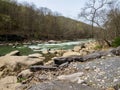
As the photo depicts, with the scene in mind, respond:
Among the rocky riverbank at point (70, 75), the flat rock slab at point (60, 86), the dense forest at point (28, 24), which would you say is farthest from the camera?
the dense forest at point (28, 24)

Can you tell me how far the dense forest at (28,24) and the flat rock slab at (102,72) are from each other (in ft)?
238

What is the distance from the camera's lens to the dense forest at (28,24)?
93.5m

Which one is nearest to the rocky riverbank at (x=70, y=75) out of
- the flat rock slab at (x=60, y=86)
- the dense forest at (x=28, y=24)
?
the flat rock slab at (x=60, y=86)

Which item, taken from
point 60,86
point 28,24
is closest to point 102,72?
point 60,86

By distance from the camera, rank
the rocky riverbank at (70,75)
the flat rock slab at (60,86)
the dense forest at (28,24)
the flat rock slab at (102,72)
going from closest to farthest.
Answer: the flat rock slab at (60,86)
the rocky riverbank at (70,75)
the flat rock slab at (102,72)
the dense forest at (28,24)

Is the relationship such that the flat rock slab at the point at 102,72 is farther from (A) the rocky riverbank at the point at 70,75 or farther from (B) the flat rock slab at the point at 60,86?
(B) the flat rock slab at the point at 60,86

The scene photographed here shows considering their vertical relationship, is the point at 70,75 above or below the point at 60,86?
above

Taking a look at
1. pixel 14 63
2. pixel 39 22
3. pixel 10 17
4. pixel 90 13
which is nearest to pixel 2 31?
pixel 10 17

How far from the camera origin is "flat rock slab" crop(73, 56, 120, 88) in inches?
354

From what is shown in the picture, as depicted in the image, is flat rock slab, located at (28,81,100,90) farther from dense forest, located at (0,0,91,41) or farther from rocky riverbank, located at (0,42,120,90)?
dense forest, located at (0,0,91,41)

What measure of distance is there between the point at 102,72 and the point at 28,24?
99.7 m

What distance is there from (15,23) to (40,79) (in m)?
94.4

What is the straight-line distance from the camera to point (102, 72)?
32.6 ft

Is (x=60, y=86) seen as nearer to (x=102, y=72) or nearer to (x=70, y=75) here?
(x=70, y=75)
